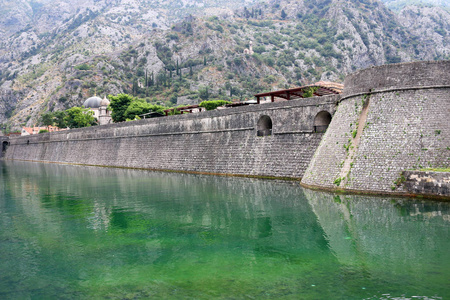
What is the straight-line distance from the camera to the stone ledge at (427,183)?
600 inches

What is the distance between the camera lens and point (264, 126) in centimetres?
2930

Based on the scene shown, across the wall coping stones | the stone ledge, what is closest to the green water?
the stone ledge

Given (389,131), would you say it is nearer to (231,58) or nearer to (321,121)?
(321,121)

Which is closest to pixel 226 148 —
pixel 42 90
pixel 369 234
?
pixel 369 234

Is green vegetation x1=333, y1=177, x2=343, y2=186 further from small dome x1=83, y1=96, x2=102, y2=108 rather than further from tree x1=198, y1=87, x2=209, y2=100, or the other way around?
tree x1=198, y1=87, x2=209, y2=100

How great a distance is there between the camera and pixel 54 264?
368 inches

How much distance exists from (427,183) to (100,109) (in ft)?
273

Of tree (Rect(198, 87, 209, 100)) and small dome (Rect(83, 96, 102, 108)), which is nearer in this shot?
small dome (Rect(83, 96, 102, 108))

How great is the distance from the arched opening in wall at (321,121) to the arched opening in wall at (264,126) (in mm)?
4154

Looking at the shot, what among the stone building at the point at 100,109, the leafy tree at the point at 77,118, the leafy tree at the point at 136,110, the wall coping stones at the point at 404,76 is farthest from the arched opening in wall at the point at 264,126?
the stone building at the point at 100,109

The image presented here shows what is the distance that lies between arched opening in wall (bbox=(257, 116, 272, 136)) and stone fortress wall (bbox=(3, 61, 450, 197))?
80mm

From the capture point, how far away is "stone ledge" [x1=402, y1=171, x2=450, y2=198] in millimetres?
15250

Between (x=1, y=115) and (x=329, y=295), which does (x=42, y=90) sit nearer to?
(x=1, y=115)

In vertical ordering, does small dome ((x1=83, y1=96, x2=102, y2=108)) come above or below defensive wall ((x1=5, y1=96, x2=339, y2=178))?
above
